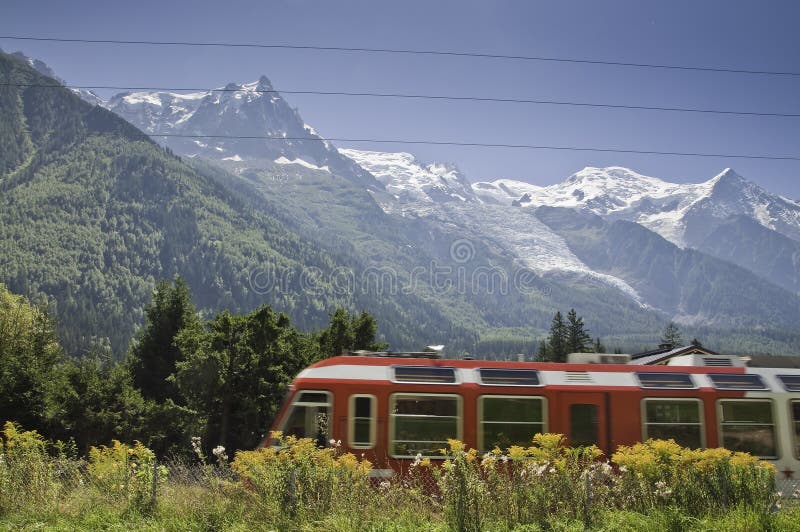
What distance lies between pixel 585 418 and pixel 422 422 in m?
4.58

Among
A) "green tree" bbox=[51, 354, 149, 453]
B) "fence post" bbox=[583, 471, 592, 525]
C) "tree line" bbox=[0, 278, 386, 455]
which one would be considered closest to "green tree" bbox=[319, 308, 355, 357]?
"tree line" bbox=[0, 278, 386, 455]

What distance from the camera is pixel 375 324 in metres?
59.5

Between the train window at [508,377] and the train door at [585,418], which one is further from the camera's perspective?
the train window at [508,377]

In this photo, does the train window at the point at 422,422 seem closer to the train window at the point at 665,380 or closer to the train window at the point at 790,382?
the train window at the point at 665,380

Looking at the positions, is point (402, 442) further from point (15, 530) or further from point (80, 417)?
point (80, 417)

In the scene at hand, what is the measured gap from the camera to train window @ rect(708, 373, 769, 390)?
19297 millimetres

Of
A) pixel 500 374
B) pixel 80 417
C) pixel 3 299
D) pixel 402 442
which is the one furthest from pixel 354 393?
pixel 3 299

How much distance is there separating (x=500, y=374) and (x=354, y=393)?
4.10m

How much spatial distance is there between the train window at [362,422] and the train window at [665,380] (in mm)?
7679

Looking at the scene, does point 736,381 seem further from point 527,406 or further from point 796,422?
point 527,406

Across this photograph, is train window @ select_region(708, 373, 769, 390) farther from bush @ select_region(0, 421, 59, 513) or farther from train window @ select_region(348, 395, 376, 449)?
bush @ select_region(0, 421, 59, 513)

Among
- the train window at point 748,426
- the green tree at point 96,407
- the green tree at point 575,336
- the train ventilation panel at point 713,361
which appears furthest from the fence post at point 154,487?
the green tree at point 575,336

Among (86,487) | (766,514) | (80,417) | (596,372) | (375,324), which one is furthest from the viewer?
(375,324)

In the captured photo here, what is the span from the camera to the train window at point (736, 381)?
19.3 metres
